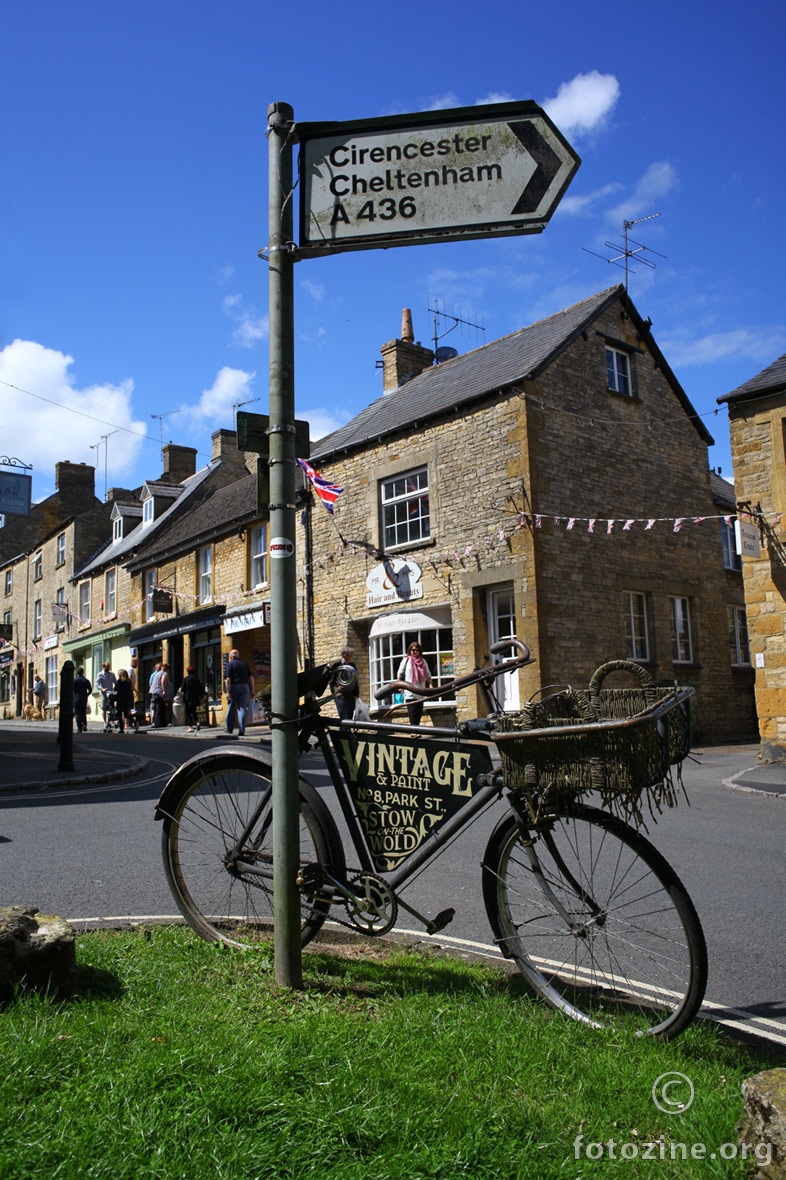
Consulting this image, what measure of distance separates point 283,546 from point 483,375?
625 inches

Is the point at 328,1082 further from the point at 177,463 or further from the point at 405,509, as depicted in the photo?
the point at 177,463

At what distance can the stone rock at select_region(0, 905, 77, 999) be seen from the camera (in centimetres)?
285

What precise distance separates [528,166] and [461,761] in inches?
82.5

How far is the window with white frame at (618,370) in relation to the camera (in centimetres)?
1878

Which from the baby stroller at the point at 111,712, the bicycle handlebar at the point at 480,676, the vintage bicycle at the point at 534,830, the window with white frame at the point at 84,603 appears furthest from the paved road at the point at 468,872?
the window with white frame at the point at 84,603

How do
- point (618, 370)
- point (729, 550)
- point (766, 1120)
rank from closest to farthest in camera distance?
point (766, 1120) < point (618, 370) < point (729, 550)

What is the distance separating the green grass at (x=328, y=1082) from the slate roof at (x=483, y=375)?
14387 millimetres

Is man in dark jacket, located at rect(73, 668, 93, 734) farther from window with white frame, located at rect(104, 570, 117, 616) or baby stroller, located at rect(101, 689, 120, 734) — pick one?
window with white frame, located at rect(104, 570, 117, 616)

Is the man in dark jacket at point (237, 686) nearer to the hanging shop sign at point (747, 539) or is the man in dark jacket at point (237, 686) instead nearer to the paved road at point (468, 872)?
the paved road at point (468, 872)

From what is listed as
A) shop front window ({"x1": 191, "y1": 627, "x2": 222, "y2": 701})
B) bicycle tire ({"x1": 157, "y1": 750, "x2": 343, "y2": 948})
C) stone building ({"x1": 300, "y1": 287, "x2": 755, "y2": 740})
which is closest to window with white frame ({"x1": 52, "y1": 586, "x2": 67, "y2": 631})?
shop front window ({"x1": 191, "y1": 627, "x2": 222, "y2": 701})

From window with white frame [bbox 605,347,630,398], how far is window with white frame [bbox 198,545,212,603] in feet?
42.2

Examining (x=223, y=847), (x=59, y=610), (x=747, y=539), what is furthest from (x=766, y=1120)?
(x=59, y=610)

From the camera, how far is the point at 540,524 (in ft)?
52.1

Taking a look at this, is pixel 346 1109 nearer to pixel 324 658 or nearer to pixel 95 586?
pixel 324 658
